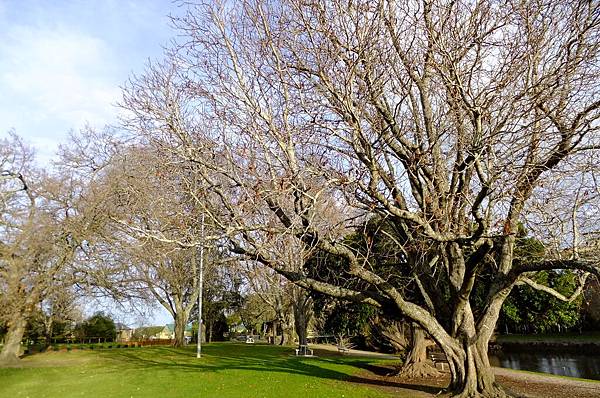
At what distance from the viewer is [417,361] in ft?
56.5

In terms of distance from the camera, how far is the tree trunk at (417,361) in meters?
17.0

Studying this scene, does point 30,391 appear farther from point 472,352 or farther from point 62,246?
point 472,352

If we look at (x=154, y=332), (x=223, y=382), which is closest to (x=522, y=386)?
(x=223, y=382)

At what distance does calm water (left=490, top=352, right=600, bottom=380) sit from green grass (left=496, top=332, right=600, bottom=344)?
8.33ft

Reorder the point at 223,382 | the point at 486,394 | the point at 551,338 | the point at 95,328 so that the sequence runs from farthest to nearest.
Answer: the point at 95,328, the point at 551,338, the point at 223,382, the point at 486,394

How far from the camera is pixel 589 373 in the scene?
64.0 ft

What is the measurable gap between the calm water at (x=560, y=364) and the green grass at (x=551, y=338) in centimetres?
254

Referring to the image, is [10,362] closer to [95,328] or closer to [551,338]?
[95,328]

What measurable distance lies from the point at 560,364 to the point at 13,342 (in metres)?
27.9

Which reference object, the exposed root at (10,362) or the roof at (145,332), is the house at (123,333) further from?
the exposed root at (10,362)

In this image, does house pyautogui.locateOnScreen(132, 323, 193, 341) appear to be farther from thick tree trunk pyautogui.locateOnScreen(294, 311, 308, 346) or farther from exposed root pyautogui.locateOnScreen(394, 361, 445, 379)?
exposed root pyautogui.locateOnScreen(394, 361, 445, 379)

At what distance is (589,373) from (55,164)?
2659 cm

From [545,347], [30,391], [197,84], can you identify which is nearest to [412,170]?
[197,84]

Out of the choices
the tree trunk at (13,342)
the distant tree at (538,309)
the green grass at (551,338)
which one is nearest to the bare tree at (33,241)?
the tree trunk at (13,342)
